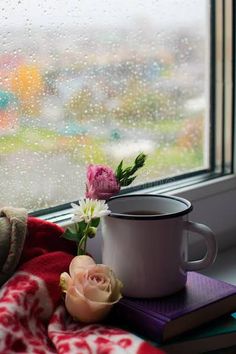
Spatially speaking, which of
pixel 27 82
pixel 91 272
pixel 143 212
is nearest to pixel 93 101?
pixel 27 82

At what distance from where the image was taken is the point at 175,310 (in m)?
0.71

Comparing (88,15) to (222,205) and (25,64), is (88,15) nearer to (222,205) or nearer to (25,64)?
(25,64)

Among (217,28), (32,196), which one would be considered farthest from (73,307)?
(217,28)

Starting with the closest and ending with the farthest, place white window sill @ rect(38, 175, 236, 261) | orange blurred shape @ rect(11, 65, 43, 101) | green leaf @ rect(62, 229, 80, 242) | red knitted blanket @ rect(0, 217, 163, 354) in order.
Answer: red knitted blanket @ rect(0, 217, 163, 354), green leaf @ rect(62, 229, 80, 242), orange blurred shape @ rect(11, 65, 43, 101), white window sill @ rect(38, 175, 236, 261)

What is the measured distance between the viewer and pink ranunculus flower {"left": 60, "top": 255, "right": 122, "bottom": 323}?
68 cm

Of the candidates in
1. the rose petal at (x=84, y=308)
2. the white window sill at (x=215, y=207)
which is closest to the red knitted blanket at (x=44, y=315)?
the rose petal at (x=84, y=308)

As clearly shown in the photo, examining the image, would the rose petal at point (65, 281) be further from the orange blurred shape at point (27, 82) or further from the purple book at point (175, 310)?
the orange blurred shape at point (27, 82)

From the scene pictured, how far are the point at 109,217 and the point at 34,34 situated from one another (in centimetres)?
30

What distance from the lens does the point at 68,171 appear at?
3.12ft

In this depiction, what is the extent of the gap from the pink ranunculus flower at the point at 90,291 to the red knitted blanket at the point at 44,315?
16 mm

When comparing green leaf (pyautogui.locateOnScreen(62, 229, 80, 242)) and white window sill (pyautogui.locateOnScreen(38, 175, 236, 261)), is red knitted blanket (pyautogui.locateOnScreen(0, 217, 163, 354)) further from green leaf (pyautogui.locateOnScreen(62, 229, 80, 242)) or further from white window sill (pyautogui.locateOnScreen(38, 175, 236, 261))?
white window sill (pyautogui.locateOnScreen(38, 175, 236, 261))

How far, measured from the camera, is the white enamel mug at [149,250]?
721 millimetres

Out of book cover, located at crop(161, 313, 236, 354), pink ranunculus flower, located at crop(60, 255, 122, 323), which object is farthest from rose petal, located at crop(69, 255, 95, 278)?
book cover, located at crop(161, 313, 236, 354)

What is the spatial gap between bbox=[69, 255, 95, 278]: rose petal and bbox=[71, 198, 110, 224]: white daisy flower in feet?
0.14
